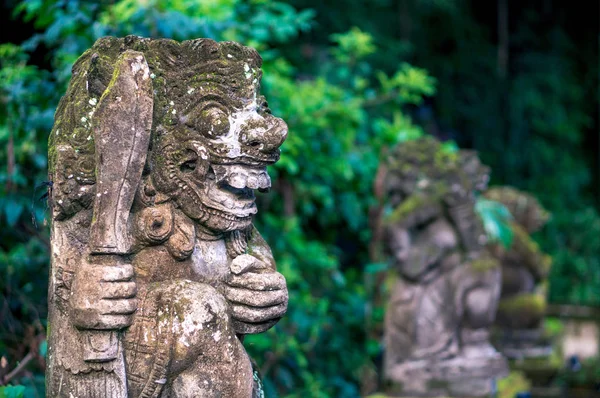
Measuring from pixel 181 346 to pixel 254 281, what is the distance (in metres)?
0.34

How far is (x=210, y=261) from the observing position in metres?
3.03

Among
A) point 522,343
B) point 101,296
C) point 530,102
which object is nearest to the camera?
point 101,296

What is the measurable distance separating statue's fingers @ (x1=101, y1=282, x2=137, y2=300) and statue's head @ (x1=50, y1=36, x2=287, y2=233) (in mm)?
303

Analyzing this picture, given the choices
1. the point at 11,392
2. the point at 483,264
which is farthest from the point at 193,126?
the point at 483,264

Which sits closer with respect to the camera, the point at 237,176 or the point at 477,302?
the point at 237,176

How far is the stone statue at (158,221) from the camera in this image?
2.83 m

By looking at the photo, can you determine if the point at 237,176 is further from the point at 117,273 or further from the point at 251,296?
the point at 117,273

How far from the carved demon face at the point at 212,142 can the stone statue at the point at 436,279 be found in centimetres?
308

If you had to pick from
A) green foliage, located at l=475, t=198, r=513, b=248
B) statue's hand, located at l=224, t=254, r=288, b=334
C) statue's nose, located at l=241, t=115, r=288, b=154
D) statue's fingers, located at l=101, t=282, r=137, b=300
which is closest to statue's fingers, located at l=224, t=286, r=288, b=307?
statue's hand, located at l=224, t=254, r=288, b=334

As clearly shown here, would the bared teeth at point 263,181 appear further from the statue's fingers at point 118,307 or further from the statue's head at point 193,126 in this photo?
the statue's fingers at point 118,307

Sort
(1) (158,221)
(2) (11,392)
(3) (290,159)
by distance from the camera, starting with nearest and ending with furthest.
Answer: (1) (158,221)
(2) (11,392)
(3) (290,159)

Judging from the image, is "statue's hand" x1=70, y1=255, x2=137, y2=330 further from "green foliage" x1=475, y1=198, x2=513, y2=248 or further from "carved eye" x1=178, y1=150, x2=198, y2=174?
"green foliage" x1=475, y1=198, x2=513, y2=248

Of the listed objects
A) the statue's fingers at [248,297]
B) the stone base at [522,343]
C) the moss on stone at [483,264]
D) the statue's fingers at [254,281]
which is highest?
the moss on stone at [483,264]

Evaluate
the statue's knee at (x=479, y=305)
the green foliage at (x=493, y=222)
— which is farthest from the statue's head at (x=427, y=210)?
the green foliage at (x=493, y=222)
